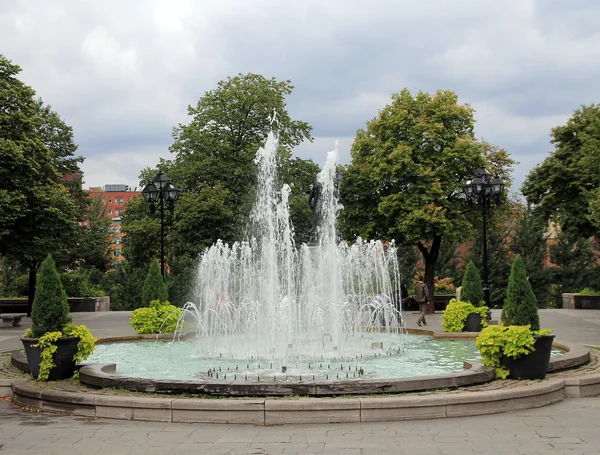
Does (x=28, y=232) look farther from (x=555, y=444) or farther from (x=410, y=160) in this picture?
(x=555, y=444)

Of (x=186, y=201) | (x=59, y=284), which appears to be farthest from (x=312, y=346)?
(x=186, y=201)

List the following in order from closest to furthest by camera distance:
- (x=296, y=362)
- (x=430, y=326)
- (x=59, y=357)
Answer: (x=59, y=357)
(x=296, y=362)
(x=430, y=326)

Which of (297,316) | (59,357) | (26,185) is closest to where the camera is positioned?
(59,357)

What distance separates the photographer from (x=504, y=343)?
996cm

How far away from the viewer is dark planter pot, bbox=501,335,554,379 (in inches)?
389

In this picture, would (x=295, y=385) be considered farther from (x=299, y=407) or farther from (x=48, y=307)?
(x=48, y=307)

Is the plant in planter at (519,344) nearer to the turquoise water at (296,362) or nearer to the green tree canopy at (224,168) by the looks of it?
the turquoise water at (296,362)

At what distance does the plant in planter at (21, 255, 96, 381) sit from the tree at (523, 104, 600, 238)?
94.4 ft

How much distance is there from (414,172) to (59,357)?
2299 centimetres

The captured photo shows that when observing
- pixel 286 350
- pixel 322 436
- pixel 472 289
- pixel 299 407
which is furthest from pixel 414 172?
pixel 322 436

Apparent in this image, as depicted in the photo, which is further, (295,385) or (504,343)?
(504,343)

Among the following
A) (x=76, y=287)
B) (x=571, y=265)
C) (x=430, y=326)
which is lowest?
(x=430, y=326)

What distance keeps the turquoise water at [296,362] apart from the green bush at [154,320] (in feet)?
3.39

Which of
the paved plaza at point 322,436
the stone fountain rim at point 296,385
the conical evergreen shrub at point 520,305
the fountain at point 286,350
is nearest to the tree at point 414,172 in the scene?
the fountain at point 286,350
